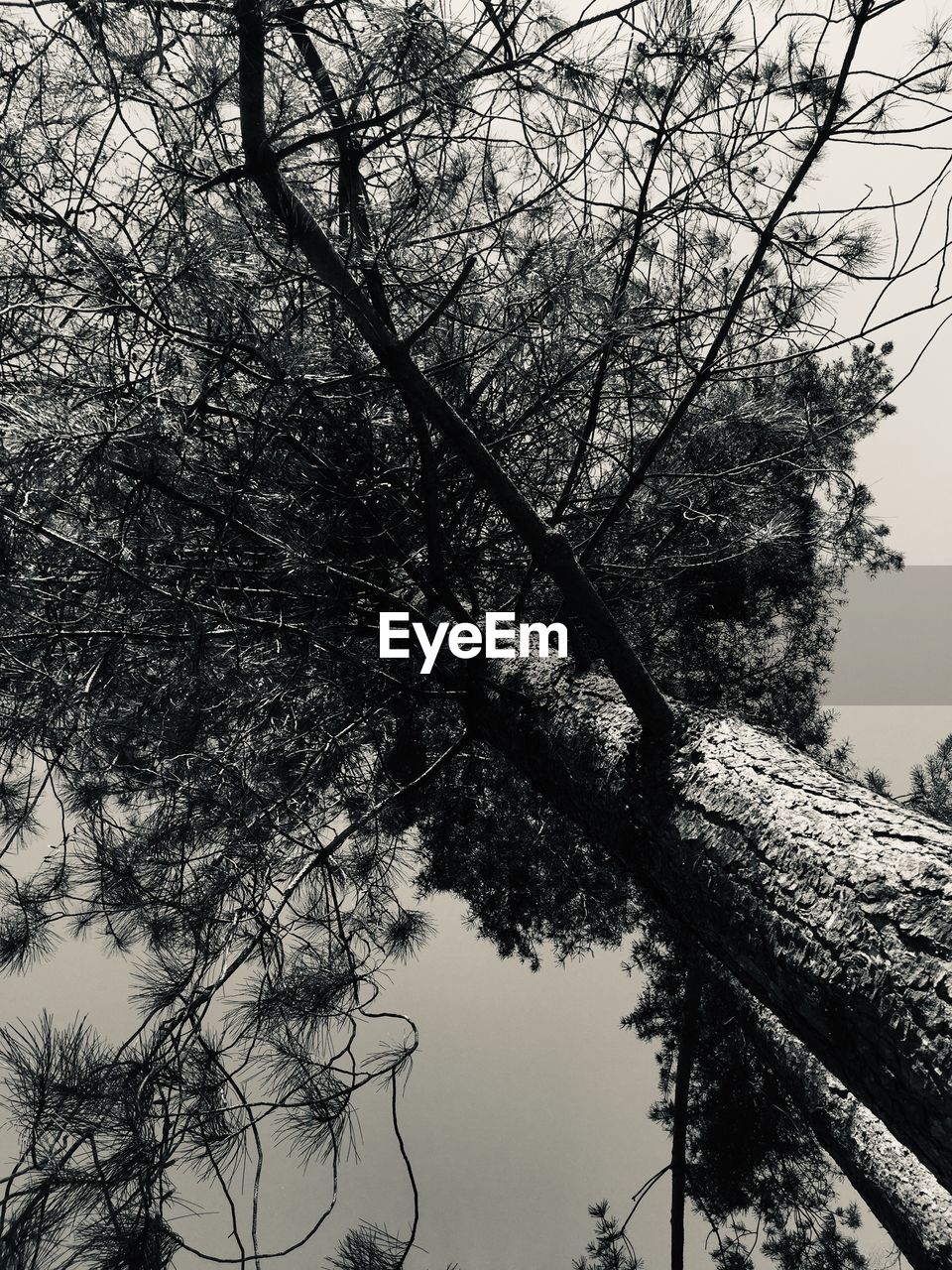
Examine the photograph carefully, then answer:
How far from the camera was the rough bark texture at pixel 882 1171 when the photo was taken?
Answer: 942 mm

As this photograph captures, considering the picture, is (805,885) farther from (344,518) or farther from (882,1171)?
(344,518)

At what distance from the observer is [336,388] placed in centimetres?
179

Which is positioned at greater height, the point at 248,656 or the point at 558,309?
the point at 558,309

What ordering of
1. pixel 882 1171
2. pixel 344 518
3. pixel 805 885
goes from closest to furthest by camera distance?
pixel 805 885 < pixel 882 1171 < pixel 344 518

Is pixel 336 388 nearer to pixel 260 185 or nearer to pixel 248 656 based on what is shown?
pixel 260 185

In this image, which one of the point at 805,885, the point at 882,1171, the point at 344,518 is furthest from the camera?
the point at 344,518

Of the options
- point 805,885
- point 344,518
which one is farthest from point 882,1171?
point 344,518

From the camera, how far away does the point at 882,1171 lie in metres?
1.00

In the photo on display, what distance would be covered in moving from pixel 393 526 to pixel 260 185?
3.00 ft

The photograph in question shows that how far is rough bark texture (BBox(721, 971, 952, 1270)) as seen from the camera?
0.94 meters

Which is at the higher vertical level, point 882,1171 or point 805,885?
point 805,885

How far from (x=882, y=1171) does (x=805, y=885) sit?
16.2 inches

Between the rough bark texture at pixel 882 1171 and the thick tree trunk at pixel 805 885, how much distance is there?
277 mm

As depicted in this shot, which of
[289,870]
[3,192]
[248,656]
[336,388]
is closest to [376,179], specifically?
[336,388]
